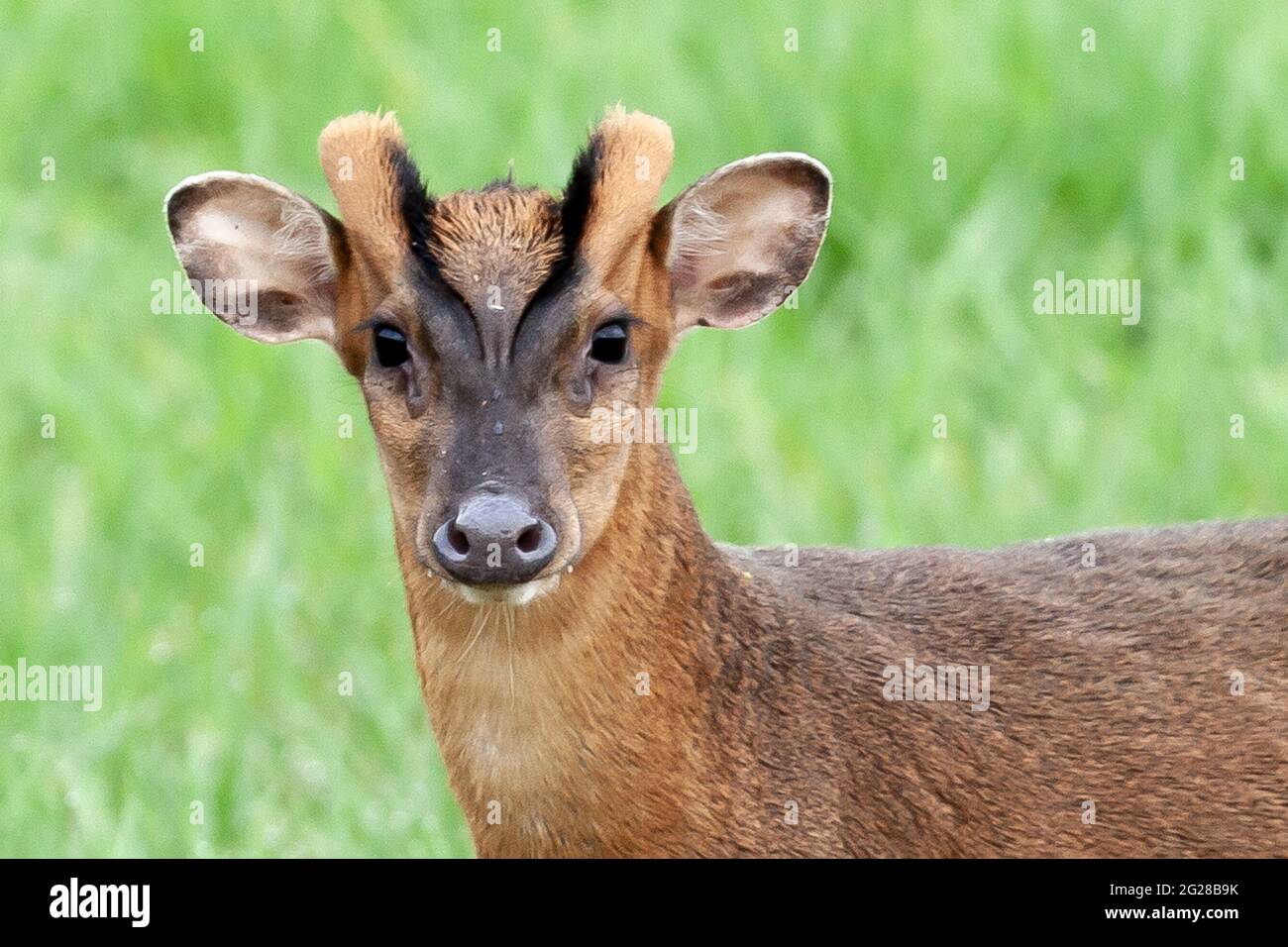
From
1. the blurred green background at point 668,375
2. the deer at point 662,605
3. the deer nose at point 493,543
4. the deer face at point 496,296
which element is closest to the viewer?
the deer nose at point 493,543

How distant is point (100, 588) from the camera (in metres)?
7.71

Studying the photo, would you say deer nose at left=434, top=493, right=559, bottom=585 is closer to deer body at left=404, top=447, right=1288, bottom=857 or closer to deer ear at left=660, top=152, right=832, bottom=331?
deer body at left=404, top=447, right=1288, bottom=857

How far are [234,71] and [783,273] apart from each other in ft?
17.7

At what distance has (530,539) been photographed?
464 centimetres

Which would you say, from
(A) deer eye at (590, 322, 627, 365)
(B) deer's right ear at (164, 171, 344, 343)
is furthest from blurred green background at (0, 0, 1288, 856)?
(A) deer eye at (590, 322, 627, 365)

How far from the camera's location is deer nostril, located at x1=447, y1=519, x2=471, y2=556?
4613 millimetres

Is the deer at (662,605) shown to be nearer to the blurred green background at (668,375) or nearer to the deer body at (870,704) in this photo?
the deer body at (870,704)

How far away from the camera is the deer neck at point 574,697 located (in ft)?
16.5

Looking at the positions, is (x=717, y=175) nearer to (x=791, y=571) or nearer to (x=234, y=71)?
(x=791, y=571)

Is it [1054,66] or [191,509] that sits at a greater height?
[1054,66]


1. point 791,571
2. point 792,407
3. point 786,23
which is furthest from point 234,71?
point 791,571

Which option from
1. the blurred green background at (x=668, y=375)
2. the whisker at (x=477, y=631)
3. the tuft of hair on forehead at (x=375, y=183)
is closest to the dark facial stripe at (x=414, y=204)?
the tuft of hair on forehead at (x=375, y=183)

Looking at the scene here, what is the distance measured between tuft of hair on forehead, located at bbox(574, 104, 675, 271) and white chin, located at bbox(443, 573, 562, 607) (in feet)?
2.03

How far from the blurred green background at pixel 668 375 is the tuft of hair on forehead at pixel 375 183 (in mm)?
1837
